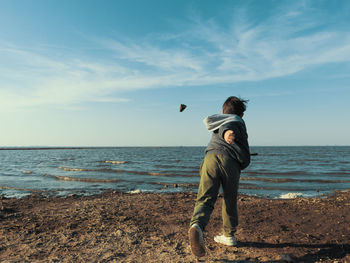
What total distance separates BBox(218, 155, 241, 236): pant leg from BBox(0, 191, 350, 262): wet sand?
1.27 ft

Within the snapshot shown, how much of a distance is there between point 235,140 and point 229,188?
0.72 meters

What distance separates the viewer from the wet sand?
3.48 metres

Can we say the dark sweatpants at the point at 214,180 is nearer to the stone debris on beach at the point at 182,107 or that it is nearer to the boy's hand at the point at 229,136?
the boy's hand at the point at 229,136

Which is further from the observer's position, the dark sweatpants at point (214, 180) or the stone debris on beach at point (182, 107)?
the stone debris on beach at point (182, 107)

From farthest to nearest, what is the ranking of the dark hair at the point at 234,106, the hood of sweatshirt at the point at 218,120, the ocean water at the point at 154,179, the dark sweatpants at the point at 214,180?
the ocean water at the point at 154,179
the dark hair at the point at 234,106
the hood of sweatshirt at the point at 218,120
the dark sweatpants at the point at 214,180

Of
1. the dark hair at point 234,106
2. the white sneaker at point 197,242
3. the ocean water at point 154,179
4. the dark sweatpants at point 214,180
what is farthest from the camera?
the ocean water at point 154,179

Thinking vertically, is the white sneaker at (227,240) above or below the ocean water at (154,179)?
above

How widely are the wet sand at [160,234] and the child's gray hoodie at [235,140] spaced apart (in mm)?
1468

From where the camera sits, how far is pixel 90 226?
15.6ft

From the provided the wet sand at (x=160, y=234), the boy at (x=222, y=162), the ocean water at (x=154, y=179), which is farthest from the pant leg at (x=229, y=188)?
the ocean water at (x=154, y=179)

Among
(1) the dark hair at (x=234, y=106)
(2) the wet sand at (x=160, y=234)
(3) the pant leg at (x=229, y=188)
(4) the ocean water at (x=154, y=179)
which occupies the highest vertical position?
(1) the dark hair at (x=234, y=106)

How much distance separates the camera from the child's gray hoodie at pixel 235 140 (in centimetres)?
342

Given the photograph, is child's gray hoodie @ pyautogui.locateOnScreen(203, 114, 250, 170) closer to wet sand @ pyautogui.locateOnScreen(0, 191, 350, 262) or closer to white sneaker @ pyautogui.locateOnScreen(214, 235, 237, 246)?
white sneaker @ pyautogui.locateOnScreen(214, 235, 237, 246)

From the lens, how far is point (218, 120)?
3568 millimetres
